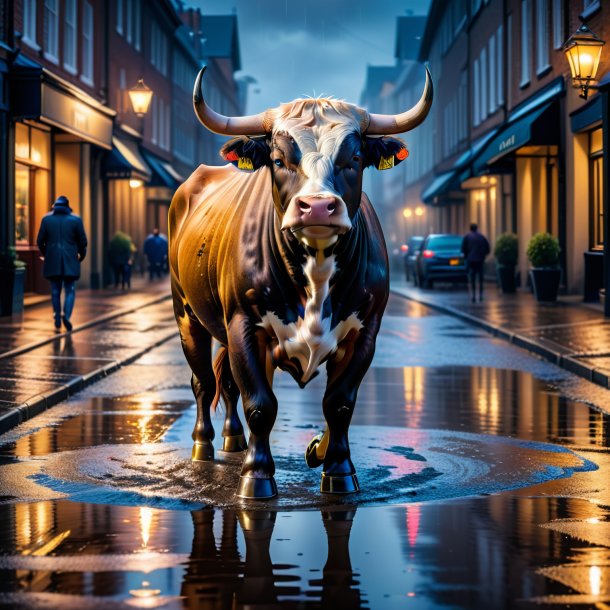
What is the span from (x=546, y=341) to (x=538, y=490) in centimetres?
1059

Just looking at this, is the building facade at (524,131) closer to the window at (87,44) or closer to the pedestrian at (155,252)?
the pedestrian at (155,252)

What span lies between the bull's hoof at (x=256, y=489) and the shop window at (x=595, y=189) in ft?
68.8

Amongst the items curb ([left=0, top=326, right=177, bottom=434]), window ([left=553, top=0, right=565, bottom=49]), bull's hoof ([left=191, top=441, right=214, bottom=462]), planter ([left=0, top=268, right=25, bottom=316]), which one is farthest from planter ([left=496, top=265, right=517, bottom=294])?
bull's hoof ([left=191, top=441, right=214, bottom=462])

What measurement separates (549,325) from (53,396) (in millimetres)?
10460

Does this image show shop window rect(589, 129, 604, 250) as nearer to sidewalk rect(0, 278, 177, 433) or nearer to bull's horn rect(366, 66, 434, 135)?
sidewalk rect(0, 278, 177, 433)

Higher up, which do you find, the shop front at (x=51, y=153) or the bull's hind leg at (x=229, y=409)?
the shop front at (x=51, y=153)

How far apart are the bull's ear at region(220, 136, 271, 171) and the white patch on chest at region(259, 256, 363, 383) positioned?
0.64m

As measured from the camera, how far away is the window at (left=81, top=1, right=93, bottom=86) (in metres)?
35.5

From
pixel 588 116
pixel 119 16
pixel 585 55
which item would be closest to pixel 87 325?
pixel 585 55

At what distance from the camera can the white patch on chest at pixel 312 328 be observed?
6957 mm

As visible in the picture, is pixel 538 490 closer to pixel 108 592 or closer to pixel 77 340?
pixel 108 592

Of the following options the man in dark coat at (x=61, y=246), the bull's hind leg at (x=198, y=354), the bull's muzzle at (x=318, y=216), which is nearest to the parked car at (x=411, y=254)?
the man in dark coat at (x=61, y=246)

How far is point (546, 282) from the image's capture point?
2714cm

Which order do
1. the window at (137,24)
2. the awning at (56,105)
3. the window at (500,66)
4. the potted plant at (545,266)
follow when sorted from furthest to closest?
the window at (137,24)
the window at (500,66)
the potted plant at (545,266)
the awning at (56,105)
